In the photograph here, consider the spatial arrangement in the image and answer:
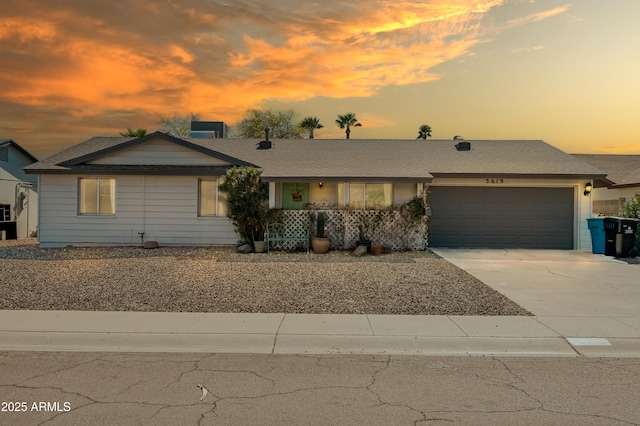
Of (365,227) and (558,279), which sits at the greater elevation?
(365,227)

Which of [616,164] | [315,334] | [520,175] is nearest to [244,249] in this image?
[315,334]

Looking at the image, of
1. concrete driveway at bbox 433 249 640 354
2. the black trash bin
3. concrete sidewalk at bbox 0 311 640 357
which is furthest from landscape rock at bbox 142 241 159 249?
the black trash bin

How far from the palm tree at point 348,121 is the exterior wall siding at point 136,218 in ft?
97.4

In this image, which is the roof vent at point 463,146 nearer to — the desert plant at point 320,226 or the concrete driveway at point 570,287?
the concrete driveway at point 570,287

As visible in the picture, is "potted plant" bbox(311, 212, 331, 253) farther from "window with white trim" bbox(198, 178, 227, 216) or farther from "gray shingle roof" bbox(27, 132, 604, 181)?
"window with white trim" bbox(198, 178, 227, 216)

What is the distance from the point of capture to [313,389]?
4664 mm

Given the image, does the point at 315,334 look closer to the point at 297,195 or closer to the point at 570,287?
the point at 570,287

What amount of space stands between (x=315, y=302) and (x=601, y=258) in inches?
452

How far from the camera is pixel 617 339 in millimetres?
6441

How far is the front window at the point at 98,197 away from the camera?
18.0m

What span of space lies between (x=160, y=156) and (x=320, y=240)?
23.4 feet

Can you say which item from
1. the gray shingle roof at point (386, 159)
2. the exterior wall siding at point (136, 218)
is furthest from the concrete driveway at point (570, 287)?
the exterior wall siding at point (136, 218)

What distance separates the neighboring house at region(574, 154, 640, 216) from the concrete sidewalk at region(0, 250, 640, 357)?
50.3ft

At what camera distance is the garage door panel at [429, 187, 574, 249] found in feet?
58.2
